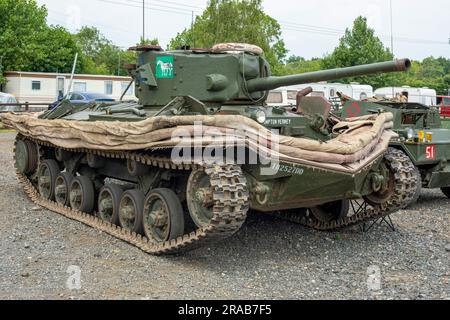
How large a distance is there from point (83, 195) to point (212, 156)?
3642 mm

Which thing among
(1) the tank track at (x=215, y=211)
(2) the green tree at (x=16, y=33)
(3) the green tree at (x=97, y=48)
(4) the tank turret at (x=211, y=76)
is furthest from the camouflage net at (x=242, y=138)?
(3) the green tree at (x=97, y=48)

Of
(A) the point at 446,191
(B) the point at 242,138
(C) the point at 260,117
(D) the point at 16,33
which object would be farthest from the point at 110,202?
(D) the point at 16,33

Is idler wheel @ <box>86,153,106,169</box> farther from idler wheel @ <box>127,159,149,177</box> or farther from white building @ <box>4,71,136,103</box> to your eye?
white building @ <box>4,71,136,103</box>

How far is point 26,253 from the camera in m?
7.24

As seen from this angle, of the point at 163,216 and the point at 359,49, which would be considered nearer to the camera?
the point at 163,216

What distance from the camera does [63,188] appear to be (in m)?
10.2

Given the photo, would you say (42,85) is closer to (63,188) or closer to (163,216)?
(63,188)

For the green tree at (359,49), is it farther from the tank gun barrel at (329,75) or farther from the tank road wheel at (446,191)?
the tank gun barrel at (329,75)

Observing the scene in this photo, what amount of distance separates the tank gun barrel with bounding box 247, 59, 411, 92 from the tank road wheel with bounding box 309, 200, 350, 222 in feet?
6.51

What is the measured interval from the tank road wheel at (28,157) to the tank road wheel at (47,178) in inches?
13.7

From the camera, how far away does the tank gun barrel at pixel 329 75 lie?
6965 mm

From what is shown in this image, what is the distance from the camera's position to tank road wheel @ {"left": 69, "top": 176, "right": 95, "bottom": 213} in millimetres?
9461

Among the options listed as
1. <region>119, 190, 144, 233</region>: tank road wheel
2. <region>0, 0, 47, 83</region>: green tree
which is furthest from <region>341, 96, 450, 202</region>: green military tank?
<region>0, 0, 47, 83</region>: green tree

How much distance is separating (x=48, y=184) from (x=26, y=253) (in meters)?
3.67
